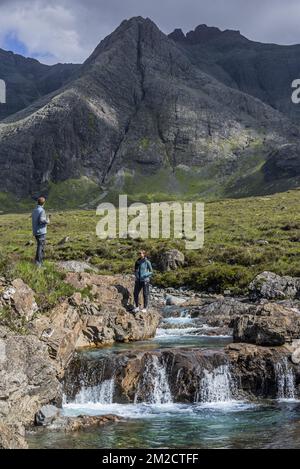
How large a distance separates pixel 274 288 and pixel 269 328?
864 inches

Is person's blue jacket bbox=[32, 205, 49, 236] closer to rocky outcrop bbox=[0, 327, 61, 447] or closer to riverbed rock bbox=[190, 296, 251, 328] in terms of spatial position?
rocky outcrop bbox=[0, 327, 61, 447]

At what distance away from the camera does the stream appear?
55.0ft

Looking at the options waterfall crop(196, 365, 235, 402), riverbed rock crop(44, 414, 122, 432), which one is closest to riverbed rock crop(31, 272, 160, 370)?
riverbed rock crop(44, 414, 122, 432)

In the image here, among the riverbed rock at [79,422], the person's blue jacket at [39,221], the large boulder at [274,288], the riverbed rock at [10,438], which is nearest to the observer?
the riverbed rock at [10,438]

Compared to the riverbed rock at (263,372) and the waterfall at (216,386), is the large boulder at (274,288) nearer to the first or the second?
the riverbed rock at (263,372)

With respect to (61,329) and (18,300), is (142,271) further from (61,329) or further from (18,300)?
(18,300)

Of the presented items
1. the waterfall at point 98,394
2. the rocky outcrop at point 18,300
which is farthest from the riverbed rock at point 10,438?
the rocky outcrop at point 18,300

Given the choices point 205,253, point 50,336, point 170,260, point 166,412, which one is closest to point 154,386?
point 166,412

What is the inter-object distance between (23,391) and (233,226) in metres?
75.6

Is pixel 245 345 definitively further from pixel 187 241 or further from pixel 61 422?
pixel 187 241

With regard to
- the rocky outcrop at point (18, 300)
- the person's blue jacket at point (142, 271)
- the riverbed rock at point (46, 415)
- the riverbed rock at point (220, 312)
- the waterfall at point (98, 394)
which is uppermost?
the person's blue jacket at point (142, 271)

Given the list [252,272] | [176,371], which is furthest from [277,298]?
[176,371]

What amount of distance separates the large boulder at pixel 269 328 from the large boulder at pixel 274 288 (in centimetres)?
1797

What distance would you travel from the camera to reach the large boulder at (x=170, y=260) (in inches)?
2458
